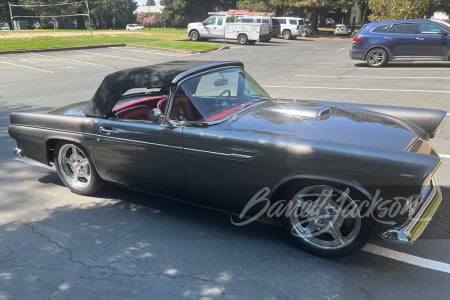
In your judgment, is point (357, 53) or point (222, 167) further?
point (357, 53)

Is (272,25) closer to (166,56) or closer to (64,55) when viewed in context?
(166,56)

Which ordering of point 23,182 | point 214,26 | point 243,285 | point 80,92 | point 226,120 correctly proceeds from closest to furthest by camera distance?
1. point 243,285
2. point 226,120
3. point 23,182
4. point 80,92
5. point 214,26

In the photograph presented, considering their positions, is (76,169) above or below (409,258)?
above

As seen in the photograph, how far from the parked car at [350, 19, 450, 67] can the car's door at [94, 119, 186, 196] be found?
1304 centimetres

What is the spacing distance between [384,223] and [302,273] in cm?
71

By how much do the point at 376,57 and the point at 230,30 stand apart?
15.0 meters

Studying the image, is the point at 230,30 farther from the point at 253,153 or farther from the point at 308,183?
the point at 308,183

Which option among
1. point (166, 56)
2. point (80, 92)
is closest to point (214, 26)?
point (166, 56)

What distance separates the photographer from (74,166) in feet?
15.2

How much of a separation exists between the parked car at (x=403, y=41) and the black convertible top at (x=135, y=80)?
475 inches

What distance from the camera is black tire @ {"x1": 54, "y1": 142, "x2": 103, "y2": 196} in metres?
4.46

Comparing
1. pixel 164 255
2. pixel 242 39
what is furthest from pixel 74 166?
pixel 242 39

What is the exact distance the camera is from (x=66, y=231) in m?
3.82

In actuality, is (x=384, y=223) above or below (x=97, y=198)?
above
